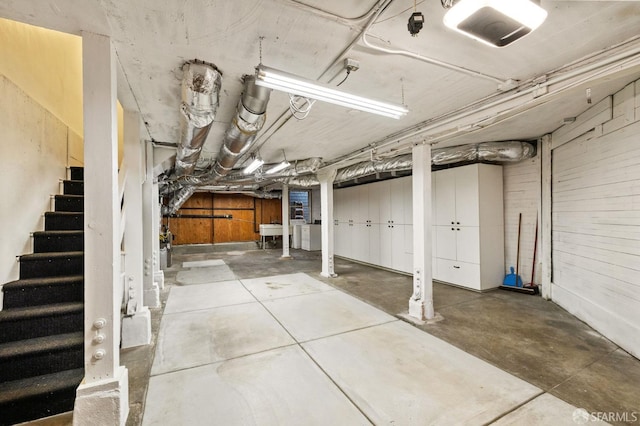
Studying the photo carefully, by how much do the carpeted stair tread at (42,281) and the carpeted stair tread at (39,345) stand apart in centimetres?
40

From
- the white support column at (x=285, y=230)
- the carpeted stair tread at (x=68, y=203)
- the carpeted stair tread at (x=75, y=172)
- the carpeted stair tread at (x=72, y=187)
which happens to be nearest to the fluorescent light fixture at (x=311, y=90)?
the carpeted stair tread at (x=68, y=203)

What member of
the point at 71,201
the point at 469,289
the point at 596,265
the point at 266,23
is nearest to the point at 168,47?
the point at 266,23

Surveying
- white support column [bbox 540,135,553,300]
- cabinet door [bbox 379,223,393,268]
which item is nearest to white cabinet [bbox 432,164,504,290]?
white support column [bbox 540,135,553,300]

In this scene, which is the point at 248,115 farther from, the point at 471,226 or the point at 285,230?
the point at 285,230

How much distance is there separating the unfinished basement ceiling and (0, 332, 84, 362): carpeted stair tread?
1984mm

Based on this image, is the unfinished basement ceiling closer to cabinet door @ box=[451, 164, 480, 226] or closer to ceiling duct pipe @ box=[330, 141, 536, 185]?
ceiling duct pipe @ box=[330, 141, 536, 185]

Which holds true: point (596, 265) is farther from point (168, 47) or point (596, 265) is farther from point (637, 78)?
point (168, 47)

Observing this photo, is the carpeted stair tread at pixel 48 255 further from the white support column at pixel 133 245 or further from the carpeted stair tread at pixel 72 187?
the carpeted stair tread at pixel 72 187

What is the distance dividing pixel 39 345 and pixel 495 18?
325 centimetres

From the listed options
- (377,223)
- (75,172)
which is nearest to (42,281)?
(75,172)

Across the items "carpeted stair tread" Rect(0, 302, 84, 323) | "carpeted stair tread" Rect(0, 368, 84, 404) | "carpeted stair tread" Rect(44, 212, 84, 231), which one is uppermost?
"carpeted stair tread" Rect(44, 212, 84, 231)

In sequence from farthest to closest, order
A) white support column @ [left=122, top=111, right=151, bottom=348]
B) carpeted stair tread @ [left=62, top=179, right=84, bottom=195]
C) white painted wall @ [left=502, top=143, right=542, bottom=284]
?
white painted wall @ [left=502, top=143, right=542, bottom=284]
carpeted stair tread @ [left=62, top=179, right=84, bottom=195]
white support column @ [left=122, top=111, right=151, bottom=348]

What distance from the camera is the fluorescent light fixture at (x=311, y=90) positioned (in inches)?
62.8

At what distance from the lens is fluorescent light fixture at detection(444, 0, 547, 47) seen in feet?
3.40
